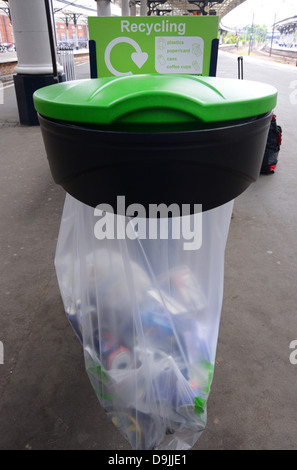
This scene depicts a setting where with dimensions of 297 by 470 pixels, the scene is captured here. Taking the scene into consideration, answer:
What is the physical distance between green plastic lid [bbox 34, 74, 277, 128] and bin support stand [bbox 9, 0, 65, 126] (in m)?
4.28

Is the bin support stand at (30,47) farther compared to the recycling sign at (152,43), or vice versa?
the bin support stand at (30,47)

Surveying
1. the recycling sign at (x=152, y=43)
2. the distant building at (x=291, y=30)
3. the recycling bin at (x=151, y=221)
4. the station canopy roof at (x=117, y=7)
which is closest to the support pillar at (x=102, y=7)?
the station canopy roof at (x=117, y=7)

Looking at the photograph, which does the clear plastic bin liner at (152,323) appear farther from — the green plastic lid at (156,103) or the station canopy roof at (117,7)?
the station canopy roof at (117,7)

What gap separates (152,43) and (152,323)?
4.95ft

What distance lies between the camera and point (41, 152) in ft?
12.1

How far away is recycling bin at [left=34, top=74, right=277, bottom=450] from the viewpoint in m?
0.61

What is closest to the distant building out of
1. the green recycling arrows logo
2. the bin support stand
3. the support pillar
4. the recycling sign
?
the support pillar

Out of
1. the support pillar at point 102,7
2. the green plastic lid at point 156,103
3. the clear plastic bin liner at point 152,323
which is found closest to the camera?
the green plastic lid at point 156,103

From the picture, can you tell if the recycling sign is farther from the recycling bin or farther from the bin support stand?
the bin support stand

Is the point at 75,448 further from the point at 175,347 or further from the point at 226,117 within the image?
the point at 226,117

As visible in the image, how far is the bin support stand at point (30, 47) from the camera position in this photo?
407cm

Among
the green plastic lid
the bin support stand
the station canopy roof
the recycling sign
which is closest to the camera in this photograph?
the green plastic lid

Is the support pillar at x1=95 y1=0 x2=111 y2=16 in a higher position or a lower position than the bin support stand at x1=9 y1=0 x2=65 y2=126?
higher

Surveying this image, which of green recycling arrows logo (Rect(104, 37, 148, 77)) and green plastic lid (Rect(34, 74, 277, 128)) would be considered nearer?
green plastic lid (Rect(34, 74, 277, 128))
